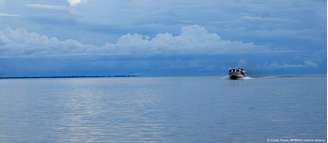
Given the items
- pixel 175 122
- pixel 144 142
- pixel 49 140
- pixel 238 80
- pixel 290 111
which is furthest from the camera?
pixel 238 80

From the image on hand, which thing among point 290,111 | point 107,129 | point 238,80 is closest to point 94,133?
point 107,129

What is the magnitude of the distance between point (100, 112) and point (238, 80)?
4454 cm

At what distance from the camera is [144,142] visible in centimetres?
1392

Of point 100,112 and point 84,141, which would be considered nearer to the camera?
point 84,141

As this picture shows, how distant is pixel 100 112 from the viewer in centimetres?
2184

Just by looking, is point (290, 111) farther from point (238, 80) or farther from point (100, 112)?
point (238, 80)

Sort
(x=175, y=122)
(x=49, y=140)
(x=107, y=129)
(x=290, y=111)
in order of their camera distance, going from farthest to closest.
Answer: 1. (x=290, y=111)
2. (x=175, y=122)
3. (x=107, y=129)
4. (x=49, y=140)

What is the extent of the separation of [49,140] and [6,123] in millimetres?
4361

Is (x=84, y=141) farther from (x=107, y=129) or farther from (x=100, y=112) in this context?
(x=100, y=112)

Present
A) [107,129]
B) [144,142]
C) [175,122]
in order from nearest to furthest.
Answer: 1. [144,142]
2. [107,129]
3. [175,122]

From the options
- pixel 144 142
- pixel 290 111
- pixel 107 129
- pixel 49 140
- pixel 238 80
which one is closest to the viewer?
pixel 144 142

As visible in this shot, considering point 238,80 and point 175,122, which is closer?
point 175,122

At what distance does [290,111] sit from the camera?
21.1 m

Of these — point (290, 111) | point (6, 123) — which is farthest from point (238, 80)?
point (6, 123)
